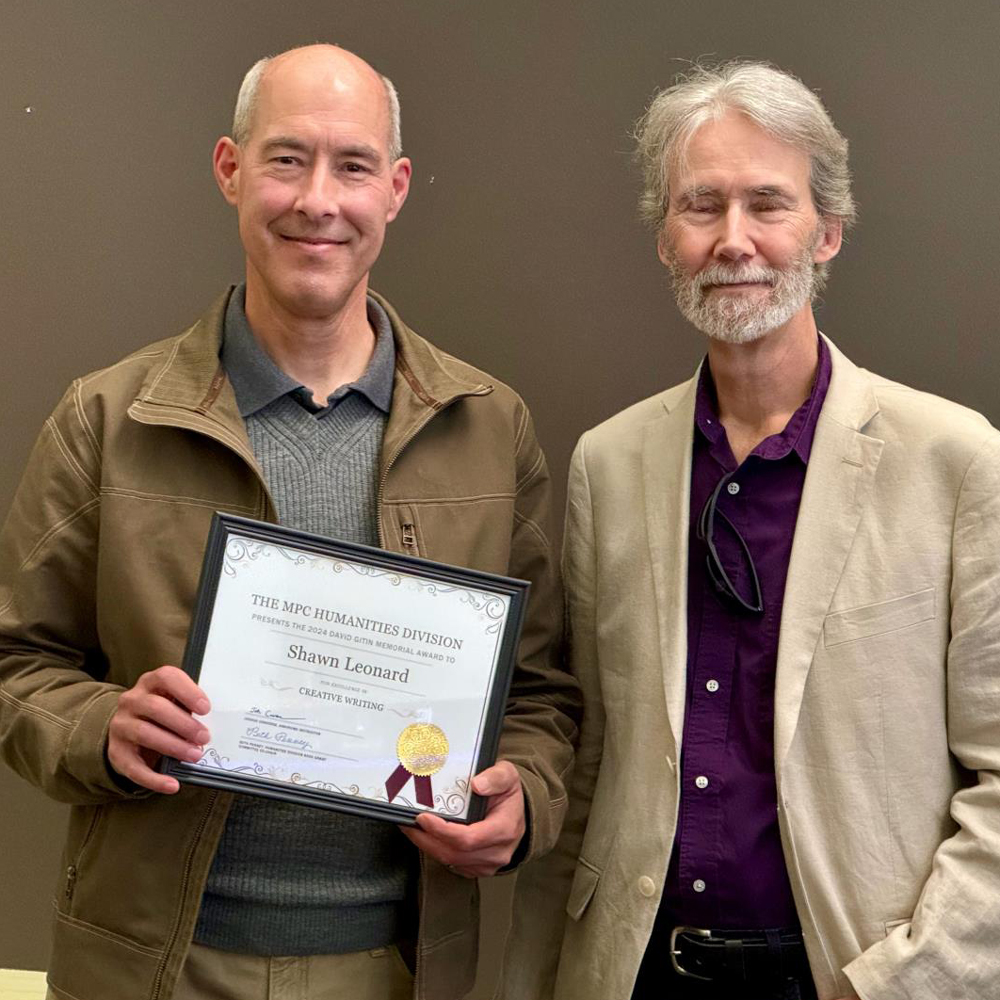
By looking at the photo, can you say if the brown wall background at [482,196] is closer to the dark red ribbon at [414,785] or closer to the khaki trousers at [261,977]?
the khaki trousers at [261,977]

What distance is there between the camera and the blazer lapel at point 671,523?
216 centimetres

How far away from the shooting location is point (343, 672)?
74.6 inches

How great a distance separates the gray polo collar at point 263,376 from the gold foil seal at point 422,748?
0.57m

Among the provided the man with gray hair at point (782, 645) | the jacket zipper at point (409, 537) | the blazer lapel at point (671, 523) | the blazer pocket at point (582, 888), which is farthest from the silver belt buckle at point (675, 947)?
the jacket zipper at point (409, 537)

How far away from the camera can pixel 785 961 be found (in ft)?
6.77

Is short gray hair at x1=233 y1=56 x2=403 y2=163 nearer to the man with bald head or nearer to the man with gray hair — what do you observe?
the man with bald head

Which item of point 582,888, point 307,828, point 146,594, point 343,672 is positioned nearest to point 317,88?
point 146,594

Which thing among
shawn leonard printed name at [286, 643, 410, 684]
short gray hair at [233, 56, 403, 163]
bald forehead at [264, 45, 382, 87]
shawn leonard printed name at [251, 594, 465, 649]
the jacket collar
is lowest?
shawn leonard printed name at [286, 643, 410, 684]

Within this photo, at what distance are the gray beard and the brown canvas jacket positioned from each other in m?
0.40

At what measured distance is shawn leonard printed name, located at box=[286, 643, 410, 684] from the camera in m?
1.89

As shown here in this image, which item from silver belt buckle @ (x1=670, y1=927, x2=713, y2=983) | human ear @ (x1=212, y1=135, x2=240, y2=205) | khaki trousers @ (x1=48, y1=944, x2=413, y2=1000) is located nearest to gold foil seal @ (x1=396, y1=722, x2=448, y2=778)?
khaki trousers @ (x1=48, y1=944, x2=413, y2=1000)

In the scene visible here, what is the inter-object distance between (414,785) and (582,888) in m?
0.50

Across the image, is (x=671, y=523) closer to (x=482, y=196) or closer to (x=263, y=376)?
(x=263, y=376)

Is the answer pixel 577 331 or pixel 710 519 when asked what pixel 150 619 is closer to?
pixel 710 519
